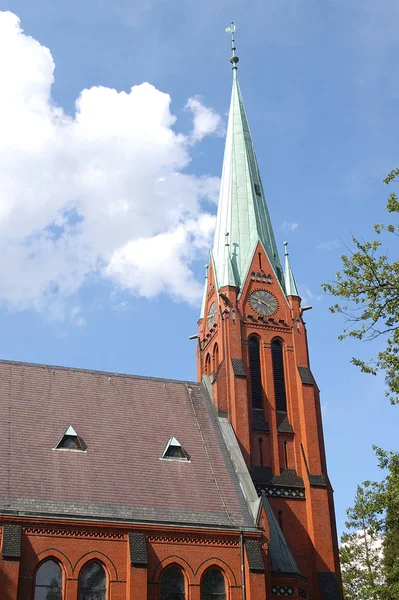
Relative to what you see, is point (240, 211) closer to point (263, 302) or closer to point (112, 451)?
point (263, 302)

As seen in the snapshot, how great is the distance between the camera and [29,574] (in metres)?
25.8

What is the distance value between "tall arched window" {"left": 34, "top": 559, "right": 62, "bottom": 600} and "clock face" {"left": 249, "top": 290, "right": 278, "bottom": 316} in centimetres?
1772

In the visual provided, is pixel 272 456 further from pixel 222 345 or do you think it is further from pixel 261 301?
pixel 261 301

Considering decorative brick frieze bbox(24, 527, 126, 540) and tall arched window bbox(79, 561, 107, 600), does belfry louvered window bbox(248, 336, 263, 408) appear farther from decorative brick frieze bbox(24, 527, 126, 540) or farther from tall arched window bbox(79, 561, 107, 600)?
tall arched window bbox(79, 561, 107, 600)

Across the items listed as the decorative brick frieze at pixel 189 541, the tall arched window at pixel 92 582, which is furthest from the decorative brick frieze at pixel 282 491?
the tall arched window at pixel 92 582

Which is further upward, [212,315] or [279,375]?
[212,315]

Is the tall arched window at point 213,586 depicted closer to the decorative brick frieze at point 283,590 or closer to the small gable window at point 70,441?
the decorative brick frieze at point 283,590

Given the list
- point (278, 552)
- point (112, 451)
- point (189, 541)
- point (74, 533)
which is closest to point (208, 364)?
point (112, 451)

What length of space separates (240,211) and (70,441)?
717 inches

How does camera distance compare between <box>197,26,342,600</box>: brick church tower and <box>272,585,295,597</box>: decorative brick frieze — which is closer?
<box>272,585,295,597</box>: decorative brick frieze

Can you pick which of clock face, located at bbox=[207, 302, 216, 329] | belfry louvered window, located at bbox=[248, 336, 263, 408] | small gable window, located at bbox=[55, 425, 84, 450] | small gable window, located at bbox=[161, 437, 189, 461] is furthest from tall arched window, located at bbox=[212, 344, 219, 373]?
small gable window, located at bbox=[55, 425, 84, 450]

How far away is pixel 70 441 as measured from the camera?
101 feet

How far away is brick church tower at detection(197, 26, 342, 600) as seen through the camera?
1328 inches

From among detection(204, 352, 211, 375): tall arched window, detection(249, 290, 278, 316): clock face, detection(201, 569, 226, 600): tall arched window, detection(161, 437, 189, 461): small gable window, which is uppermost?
detection(249, 290, 278, 316): clock face
